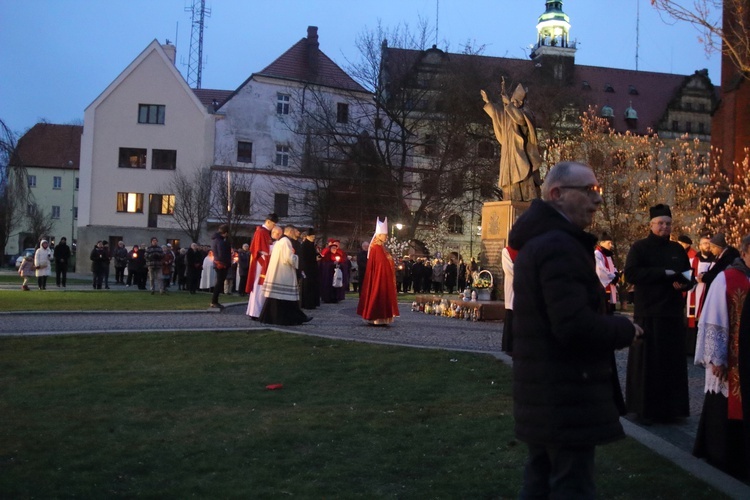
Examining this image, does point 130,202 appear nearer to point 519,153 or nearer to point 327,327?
point 519,153

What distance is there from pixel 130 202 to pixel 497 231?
4190 cm

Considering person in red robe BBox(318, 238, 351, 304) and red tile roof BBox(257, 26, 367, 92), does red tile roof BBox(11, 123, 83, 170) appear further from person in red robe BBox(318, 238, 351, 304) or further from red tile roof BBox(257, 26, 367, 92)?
person in red robe BBox(318, 238, 351, 304)

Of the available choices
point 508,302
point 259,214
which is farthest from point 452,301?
point 259,214

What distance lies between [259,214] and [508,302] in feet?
152

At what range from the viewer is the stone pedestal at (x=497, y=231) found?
2050cm

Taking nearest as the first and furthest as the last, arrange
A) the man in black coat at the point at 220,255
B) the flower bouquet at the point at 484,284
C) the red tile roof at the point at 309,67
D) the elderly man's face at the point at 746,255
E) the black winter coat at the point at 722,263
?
the elderly man's face at the point at 746,255 < the black winter coat at the point at 722,263 < the man in black coat at the point at 220,255 < the flower bouquet at the point at 484,284 < the red tile roof at the point at 309,67

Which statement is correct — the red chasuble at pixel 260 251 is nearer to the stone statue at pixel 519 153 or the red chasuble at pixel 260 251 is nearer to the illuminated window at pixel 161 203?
the stone statue at pixel 519 153

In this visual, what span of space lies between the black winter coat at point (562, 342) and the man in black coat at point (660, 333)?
15.5 ft

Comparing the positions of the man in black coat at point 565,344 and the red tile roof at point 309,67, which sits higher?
the red tile roof at point 309,67

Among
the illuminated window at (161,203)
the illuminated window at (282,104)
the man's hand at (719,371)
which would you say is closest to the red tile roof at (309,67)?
the illuminated window at (282,104)

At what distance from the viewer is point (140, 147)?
58531mm

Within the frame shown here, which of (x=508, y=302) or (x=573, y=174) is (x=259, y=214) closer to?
(x=508, y=302)

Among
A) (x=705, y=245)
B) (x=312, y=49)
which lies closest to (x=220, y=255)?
(x=705, y=245)

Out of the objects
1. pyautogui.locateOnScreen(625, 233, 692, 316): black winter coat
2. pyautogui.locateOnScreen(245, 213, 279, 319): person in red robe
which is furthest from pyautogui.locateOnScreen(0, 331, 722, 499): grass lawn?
pyautogui.locateOnScreen(245, 213, 279, 319): person in red robe
